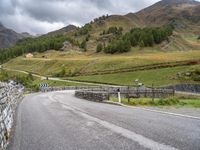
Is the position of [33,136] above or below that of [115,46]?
below

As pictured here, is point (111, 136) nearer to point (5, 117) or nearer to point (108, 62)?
point (5, 117)

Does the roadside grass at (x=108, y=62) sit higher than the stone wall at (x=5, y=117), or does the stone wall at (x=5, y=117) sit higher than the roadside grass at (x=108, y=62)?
the roadside grass at (x=108, y=62)

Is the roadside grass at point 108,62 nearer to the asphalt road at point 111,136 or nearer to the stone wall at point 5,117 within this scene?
the stone wall at point 5,117

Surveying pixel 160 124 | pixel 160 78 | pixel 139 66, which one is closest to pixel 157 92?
pixel 160 78

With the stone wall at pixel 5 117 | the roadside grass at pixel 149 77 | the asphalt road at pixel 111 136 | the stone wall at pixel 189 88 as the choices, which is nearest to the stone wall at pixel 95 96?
the stone wall at pixel 5 117

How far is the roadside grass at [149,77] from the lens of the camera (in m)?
78.7

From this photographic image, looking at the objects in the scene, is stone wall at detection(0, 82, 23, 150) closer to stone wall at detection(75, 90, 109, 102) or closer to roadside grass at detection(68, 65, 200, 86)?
stone wall at detection(75, 90, 109, 102)

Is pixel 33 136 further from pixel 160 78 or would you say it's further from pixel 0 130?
pixel 160 78

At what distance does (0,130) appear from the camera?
36.9ft

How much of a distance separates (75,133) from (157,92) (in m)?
41.0

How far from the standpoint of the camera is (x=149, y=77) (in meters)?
89.1

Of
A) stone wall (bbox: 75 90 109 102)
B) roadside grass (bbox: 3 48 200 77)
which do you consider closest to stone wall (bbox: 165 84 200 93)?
stone wall (bbox: 75 90 109 102)

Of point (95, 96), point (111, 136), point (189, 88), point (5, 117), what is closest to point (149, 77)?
point (189, 88)

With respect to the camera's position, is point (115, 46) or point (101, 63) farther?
point (115, 46)
